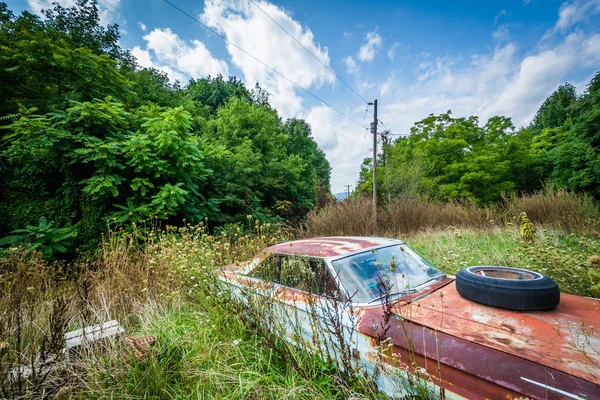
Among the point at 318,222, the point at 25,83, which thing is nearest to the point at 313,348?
the point at 318,222

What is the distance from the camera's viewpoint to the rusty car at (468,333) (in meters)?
1.32

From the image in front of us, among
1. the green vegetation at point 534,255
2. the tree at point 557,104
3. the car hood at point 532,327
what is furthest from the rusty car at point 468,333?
the tree at point 557,104

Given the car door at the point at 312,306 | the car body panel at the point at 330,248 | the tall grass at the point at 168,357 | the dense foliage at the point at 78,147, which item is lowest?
the tall grass at the point at 168,357

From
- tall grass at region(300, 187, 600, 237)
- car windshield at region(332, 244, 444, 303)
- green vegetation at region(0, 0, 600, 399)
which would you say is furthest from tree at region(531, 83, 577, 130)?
car windshield at region(332, 244, 444, 303)

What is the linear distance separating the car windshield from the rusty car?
1 centimetres

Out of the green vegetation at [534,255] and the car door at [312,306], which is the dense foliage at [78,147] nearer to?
the car door at [312,306]

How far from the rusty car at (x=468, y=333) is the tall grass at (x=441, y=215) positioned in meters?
6.73

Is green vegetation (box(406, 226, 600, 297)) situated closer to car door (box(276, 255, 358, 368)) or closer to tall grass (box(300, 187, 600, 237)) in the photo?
tall grass (box(300, 187, 600, 237))

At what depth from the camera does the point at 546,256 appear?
3.50m

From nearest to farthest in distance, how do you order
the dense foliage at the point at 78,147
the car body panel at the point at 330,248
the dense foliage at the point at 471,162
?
the car body panel at the point at 330,248 < the dense foliage at the point at 78,147 < the dense foliage at the point at 471,162

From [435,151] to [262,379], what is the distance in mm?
22823

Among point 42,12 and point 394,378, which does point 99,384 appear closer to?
point 394,378

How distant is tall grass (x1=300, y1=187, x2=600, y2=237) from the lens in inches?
301

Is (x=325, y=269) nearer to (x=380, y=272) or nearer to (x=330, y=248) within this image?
(x=330, y=248)
